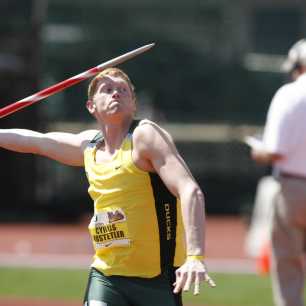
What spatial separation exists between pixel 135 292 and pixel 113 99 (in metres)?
0.96

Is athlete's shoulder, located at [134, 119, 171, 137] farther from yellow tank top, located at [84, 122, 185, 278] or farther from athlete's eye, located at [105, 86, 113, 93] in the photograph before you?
athlete's eye, located at [105, 86, 113, 93]

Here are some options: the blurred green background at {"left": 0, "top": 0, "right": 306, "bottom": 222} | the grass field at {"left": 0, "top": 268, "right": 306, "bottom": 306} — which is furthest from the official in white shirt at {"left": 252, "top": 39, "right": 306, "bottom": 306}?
the blurred green background at {"left": 0, "top": 0, "right": 306, "bottom": 222}

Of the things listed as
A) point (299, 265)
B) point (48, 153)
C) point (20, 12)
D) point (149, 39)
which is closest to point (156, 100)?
point (149, 39)

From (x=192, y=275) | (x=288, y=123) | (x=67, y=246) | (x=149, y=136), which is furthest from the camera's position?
(x=67, y=246)

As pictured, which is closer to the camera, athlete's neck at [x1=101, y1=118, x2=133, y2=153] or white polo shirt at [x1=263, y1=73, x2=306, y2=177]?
athlete's neck at [x1=101, y1=118, x2=133, y2=153]

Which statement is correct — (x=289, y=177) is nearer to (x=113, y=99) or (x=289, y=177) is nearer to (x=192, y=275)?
(x=113, y=99)

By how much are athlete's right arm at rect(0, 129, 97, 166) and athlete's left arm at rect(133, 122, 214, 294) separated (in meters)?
0.58

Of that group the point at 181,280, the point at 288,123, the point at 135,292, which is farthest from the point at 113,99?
the point at 288,123

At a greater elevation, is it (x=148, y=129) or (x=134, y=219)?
(x=148, y=129)

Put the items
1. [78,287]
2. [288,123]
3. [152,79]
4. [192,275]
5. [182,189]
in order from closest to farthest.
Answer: [192,275]
[182,189]
[288,123]
[78,287]
[152,79]

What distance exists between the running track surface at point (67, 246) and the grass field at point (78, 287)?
25.4 inches

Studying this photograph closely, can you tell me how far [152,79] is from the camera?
22.4 metres

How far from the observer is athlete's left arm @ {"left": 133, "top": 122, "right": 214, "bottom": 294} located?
5.10m

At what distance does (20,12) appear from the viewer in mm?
21656
